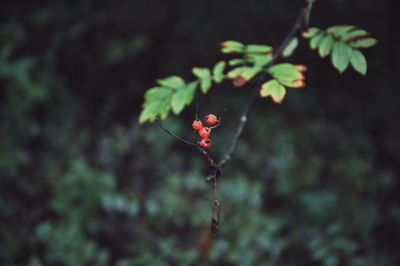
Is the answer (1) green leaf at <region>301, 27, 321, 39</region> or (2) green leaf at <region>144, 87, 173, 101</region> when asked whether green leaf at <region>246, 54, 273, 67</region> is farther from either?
(2) green leaf at <region>144, 87, 173, 101</region>

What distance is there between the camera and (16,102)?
3100mm

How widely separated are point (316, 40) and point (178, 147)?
2480 mm

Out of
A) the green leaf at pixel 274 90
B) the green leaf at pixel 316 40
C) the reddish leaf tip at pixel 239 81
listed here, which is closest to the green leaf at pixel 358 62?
the green leaf at pixel 316 40

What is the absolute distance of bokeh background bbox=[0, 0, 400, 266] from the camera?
2.57 meters

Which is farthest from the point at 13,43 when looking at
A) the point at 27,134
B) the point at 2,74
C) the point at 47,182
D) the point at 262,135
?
the point at 262,135

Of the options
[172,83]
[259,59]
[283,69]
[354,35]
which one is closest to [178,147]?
[172,83]

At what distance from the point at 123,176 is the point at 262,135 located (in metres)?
1.42

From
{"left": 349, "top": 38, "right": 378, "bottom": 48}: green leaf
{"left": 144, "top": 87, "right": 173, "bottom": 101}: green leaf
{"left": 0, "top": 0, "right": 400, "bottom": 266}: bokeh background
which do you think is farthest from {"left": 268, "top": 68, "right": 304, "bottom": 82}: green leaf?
{"left": 0, "top": 0, "right": 400, "bottom": 266}: bokeh background

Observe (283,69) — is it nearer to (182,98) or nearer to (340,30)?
(340,30)

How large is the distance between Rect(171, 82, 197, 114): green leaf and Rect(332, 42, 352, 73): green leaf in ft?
1.74

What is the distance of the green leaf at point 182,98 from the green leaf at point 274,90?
311mm

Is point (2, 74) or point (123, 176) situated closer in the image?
point (2, 74)

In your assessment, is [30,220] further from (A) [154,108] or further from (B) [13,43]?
(A) [154,108]

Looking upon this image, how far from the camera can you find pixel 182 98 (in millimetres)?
1354
